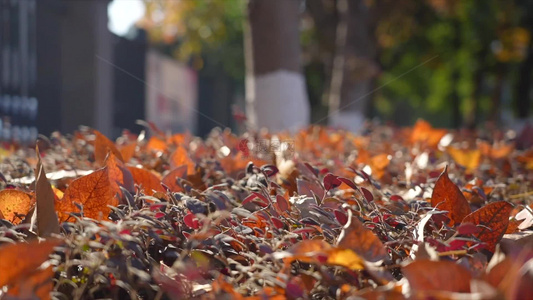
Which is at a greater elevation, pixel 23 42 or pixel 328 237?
pixel 23 42

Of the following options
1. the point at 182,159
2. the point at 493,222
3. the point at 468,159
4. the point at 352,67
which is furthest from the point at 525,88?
the point at 493,222

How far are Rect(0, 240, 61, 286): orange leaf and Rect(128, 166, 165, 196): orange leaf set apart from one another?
2.28 ft

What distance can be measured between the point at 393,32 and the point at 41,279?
16.3 metres

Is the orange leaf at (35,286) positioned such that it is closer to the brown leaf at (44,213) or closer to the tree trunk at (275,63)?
the brown leaf at (44,213)

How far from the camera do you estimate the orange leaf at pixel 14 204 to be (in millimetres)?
1243

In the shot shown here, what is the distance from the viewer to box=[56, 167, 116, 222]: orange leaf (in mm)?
1261

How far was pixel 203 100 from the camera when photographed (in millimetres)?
36500

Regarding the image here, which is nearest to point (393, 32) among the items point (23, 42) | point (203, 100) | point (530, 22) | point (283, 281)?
point (530, 22)

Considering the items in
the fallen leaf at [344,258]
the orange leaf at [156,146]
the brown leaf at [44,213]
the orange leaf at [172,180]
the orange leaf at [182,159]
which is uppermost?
the orange leaf at [156,146]

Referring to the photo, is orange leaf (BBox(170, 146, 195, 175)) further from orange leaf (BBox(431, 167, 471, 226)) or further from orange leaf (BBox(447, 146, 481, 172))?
orange leaf (BBox(447, 146, 481, 172))

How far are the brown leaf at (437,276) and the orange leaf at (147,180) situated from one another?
35.5 inches

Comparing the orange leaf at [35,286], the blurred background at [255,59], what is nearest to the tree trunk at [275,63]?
the blurred background at [255,59]

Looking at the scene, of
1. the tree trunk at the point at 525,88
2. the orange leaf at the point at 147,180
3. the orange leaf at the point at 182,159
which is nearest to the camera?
the orange leaf at the point at 147,180

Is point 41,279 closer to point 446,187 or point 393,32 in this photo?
point 446,187
